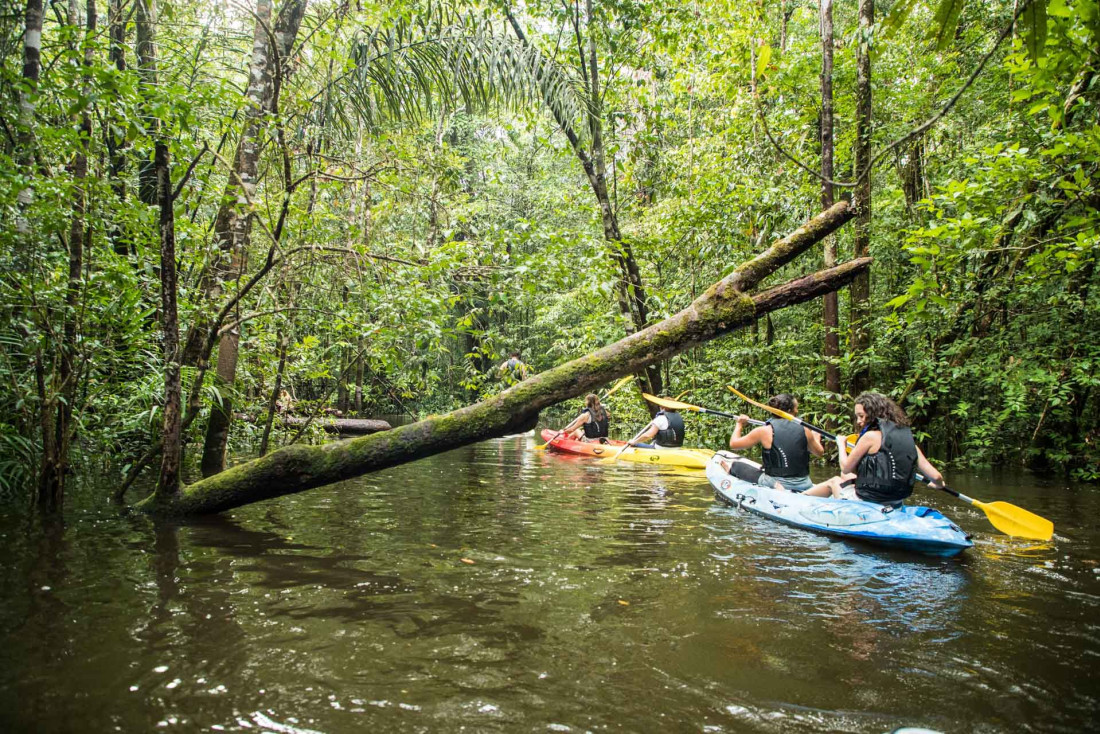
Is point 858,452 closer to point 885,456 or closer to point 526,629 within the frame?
point 885,456

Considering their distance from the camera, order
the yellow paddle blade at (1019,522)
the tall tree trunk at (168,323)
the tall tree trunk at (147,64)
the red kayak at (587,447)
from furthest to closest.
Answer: the red kayak at (587,447) → the yellow paddle blade at (1019,522) → the tall tree trunk at (168,323) → the tall tree trunk at (147,64)

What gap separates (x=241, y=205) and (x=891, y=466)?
6.33 metres

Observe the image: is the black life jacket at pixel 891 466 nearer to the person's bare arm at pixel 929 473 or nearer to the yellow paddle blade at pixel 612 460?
the person's bare arm at pixel 929 473

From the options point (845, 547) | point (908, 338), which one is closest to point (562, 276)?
point (845, 547)

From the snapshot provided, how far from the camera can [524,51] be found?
24.9ft

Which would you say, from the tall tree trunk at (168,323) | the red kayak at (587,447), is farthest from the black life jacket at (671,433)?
the tall tree trunk at (168,323)

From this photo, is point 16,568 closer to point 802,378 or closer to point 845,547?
point 845,547

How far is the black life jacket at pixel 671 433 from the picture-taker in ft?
37.7

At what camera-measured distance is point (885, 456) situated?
18.1 ft

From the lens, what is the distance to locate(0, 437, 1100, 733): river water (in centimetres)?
243

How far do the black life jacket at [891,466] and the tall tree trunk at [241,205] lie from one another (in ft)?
19.1

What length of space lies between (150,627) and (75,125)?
373 centimetres

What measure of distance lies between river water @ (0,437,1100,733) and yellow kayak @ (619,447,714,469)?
445cm

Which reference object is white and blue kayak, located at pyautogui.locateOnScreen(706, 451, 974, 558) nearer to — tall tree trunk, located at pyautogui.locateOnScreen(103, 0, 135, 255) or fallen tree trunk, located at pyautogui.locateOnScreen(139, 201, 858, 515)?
fallen tree trunk, located at pyautogui.locateOnScreen(139, 201, 858, 515)
